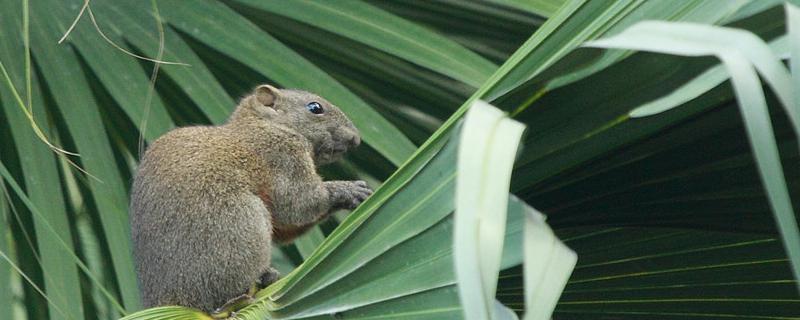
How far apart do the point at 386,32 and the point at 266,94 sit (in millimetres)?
720

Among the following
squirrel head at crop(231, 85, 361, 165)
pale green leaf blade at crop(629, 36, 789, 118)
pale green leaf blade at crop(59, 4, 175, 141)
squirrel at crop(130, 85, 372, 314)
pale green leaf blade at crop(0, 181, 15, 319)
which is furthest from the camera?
squirrel head at crop(231, 85, 361, 165)

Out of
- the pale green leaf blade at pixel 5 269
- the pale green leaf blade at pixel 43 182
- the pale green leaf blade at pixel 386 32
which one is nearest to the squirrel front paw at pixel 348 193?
the pale green leaf blade at pixel 386 32

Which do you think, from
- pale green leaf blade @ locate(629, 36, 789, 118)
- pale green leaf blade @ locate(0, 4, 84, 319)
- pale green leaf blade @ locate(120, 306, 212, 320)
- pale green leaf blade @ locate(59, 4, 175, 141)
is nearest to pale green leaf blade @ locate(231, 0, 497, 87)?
pale green leaf blade @ locate(59, 4, 175, 141)

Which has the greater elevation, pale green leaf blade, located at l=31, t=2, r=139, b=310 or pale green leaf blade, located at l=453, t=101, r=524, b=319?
pale green leaf blade, located at l=31, t=2, r=139, b=310

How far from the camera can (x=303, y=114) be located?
11.2 ft

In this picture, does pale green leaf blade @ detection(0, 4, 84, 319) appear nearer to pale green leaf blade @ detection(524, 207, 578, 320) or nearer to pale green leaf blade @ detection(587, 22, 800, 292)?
pale green leaf blade @ detection(524, 207, 578, 320)

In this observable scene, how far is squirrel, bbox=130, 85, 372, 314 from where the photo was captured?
265 cm

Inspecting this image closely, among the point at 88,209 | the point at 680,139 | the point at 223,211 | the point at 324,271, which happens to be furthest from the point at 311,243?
the point at 680,139

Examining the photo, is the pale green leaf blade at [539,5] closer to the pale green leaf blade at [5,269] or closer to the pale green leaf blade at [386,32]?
the pale green leaf blade at [386,32]

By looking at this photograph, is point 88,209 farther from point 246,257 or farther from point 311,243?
point 311,243

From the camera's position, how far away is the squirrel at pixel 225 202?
2650 mm

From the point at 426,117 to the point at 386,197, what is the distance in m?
1.31

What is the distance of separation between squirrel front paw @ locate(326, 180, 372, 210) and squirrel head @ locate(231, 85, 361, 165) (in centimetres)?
24

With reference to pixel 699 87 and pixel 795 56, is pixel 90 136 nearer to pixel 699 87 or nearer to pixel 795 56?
pixel 699 87
